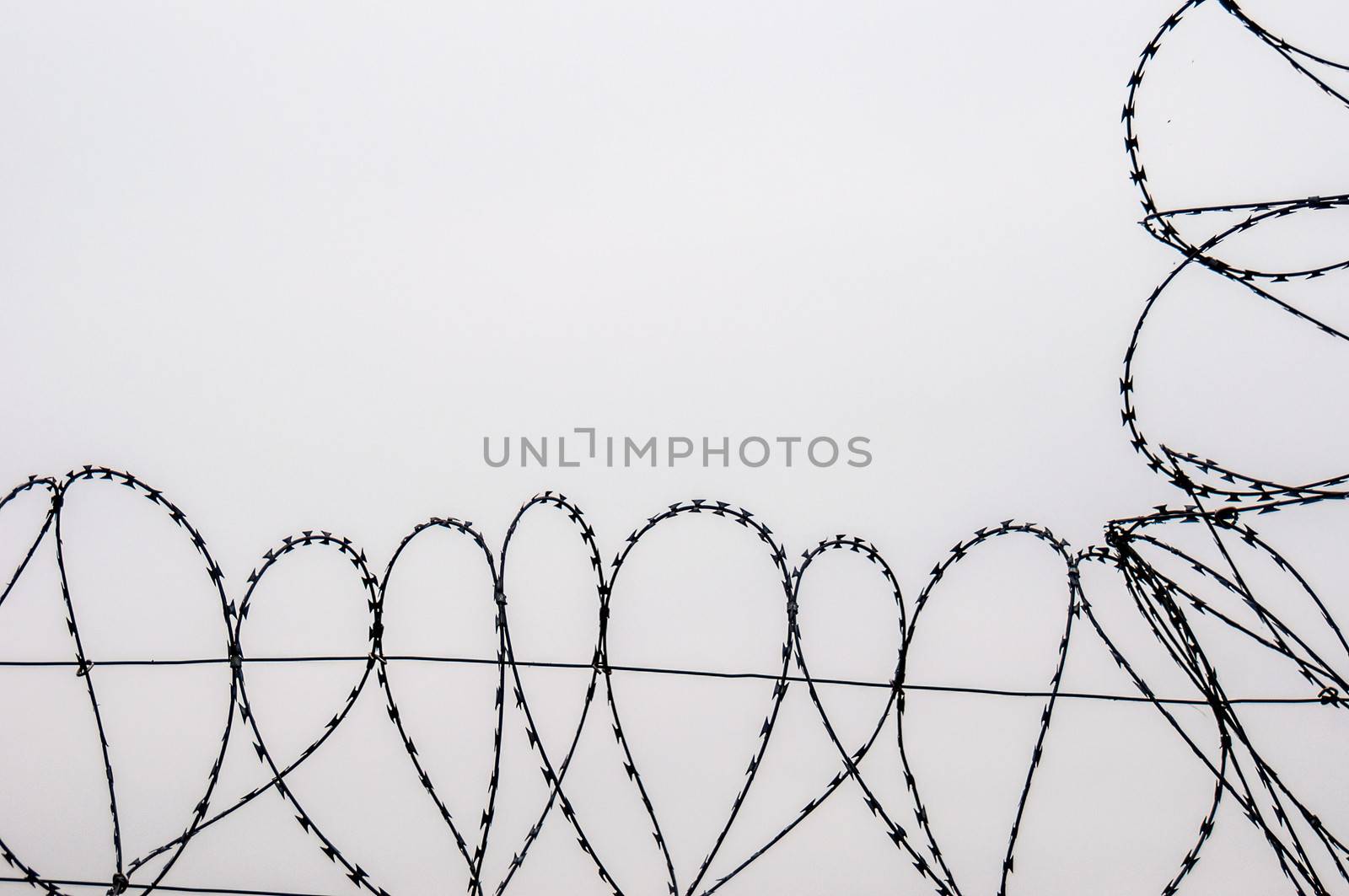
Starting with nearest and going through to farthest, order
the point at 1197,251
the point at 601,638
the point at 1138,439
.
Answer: the point at 1197,251 < the point at 1138,439 < the point at 601,638

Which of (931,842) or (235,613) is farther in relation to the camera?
(235,613)

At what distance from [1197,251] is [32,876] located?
3.51 meters

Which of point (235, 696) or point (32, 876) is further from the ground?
point (235, 696)

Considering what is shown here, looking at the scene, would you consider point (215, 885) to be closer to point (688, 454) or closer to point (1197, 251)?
point (688, 454)

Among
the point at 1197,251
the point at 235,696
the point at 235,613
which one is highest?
the point at 1197,251

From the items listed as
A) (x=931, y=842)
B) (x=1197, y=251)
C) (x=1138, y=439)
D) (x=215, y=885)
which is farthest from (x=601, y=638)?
(x=215, y=885)

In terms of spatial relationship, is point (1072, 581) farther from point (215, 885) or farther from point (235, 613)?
point (215, 885)

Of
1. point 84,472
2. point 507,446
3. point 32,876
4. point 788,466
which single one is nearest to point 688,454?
point 788,466

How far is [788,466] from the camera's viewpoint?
4.11 metres

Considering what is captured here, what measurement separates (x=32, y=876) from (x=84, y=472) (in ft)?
3.85

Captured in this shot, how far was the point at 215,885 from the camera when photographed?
13.6 feet

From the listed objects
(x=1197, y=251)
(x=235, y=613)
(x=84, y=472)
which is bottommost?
(x=235, y=613)

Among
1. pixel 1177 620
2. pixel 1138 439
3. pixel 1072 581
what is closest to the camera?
pixel 1177 620

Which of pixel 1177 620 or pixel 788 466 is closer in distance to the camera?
pixel 1177 620
